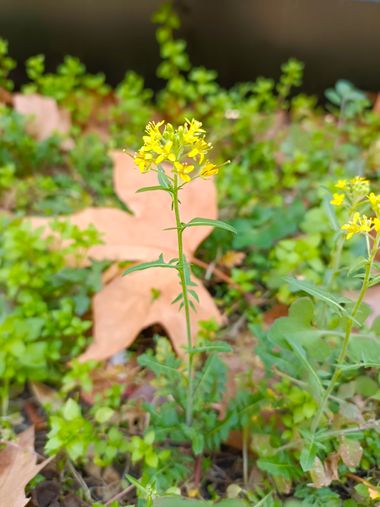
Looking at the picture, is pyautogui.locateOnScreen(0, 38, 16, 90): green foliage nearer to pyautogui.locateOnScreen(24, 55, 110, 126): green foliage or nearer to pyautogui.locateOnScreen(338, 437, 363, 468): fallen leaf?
pyautogui.locateOnScreen(24, 55, 110, 126): green foliage

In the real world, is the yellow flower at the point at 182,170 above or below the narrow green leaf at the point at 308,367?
above

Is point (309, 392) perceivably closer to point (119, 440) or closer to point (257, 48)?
point (119, 440)

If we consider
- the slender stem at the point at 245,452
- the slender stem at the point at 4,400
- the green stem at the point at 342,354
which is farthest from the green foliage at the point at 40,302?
the green stem at the point at 342,354

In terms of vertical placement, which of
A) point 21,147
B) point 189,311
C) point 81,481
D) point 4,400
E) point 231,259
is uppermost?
point 21,147

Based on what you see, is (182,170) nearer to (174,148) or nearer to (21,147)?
(174,148)

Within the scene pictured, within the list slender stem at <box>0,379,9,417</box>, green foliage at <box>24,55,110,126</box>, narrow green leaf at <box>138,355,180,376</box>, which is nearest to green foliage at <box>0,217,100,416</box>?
slender stem at <box>0,379,9,417</box>

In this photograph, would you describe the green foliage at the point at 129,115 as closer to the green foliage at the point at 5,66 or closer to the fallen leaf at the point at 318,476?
the green foliage at the point at 5,66

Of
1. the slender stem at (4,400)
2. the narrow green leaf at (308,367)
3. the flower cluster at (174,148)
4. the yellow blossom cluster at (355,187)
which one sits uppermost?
the flower cluster at (174,148)

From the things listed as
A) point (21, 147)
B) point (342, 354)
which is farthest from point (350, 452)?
point (21, 147)
